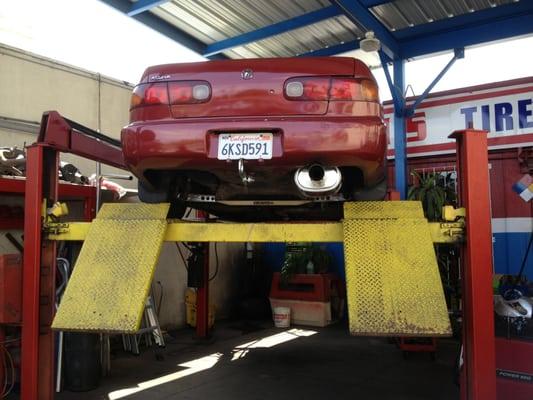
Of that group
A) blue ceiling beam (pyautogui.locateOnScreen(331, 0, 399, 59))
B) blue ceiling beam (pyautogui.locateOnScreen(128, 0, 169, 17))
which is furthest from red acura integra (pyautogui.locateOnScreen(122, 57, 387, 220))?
blue ceiling beam (pyautogui.locateOnScreen(128, 0, 169, 17))

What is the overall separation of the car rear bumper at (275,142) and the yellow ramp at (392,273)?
0.35 m

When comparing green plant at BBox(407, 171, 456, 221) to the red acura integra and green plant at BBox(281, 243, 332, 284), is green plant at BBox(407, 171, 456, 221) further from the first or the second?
the red acura integra

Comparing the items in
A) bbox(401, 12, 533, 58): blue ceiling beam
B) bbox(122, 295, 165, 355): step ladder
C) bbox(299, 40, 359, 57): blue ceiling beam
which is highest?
bbox(299, 40, 359, 57): blue ceiling beam

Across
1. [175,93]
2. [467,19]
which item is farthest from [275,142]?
[467,19]

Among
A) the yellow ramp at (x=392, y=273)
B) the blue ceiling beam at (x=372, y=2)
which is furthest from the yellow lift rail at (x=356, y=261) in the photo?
the blue ceiling beam at (x=372, y=2)

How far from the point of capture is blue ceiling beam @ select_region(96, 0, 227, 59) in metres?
6.16

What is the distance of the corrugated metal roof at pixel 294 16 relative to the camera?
6.30 metres

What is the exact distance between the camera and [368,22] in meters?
6.19

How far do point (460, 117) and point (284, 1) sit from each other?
3.23 m

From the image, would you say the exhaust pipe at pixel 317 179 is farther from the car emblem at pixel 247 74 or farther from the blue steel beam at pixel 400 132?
the blue steel beam at pixel 400 132

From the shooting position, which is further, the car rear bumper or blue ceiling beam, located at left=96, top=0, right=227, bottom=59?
blue ceiling beam, located at left=96, top=0, right=227, bottom=59

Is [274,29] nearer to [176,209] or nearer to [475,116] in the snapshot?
[475,116]

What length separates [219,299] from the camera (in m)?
7.98

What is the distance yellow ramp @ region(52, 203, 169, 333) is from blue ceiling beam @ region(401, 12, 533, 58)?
532 cm
